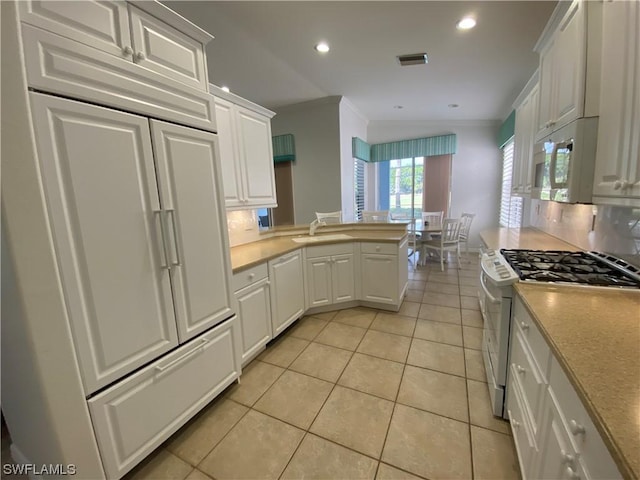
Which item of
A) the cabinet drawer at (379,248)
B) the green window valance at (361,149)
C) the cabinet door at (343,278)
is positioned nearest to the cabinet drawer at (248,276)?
the cabinet door at (343,278)

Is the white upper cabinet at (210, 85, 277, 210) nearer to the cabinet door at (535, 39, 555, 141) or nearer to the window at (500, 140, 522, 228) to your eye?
the cabinet door at (535, 39, 555, 141)

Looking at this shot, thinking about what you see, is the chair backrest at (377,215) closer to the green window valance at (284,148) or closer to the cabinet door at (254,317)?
the green window valance at (284,148)

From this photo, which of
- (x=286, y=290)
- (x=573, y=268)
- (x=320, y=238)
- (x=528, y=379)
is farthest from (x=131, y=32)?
(x=573, y=268)

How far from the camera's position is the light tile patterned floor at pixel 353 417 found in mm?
1392

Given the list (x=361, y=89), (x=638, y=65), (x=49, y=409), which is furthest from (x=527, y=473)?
(x=361, y=89)

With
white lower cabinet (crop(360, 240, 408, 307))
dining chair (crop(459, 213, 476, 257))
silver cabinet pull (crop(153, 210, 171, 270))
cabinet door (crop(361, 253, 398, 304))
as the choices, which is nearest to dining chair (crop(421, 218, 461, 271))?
dining chair (crop(459, 213, 476, 257))

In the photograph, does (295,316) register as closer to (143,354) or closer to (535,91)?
(143,354)

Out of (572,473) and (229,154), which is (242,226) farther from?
(572,473)

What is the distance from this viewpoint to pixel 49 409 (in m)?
1.05

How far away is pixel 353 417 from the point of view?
1.69m

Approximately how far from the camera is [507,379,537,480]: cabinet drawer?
1109 millimetres

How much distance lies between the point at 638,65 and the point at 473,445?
1941 millimetres

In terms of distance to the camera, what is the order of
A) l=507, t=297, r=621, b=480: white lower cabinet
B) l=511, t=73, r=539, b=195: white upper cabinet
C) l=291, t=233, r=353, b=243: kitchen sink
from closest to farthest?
l=507, t=297, r=621, b=480: white lower cabinet → l=511, t=73, r=539, b=195: white upper cabinet → l=291, t=233, r=353, b=243: kitchen sink

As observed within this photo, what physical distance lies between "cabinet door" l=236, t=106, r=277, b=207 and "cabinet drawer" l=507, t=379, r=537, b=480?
2.36 meters
